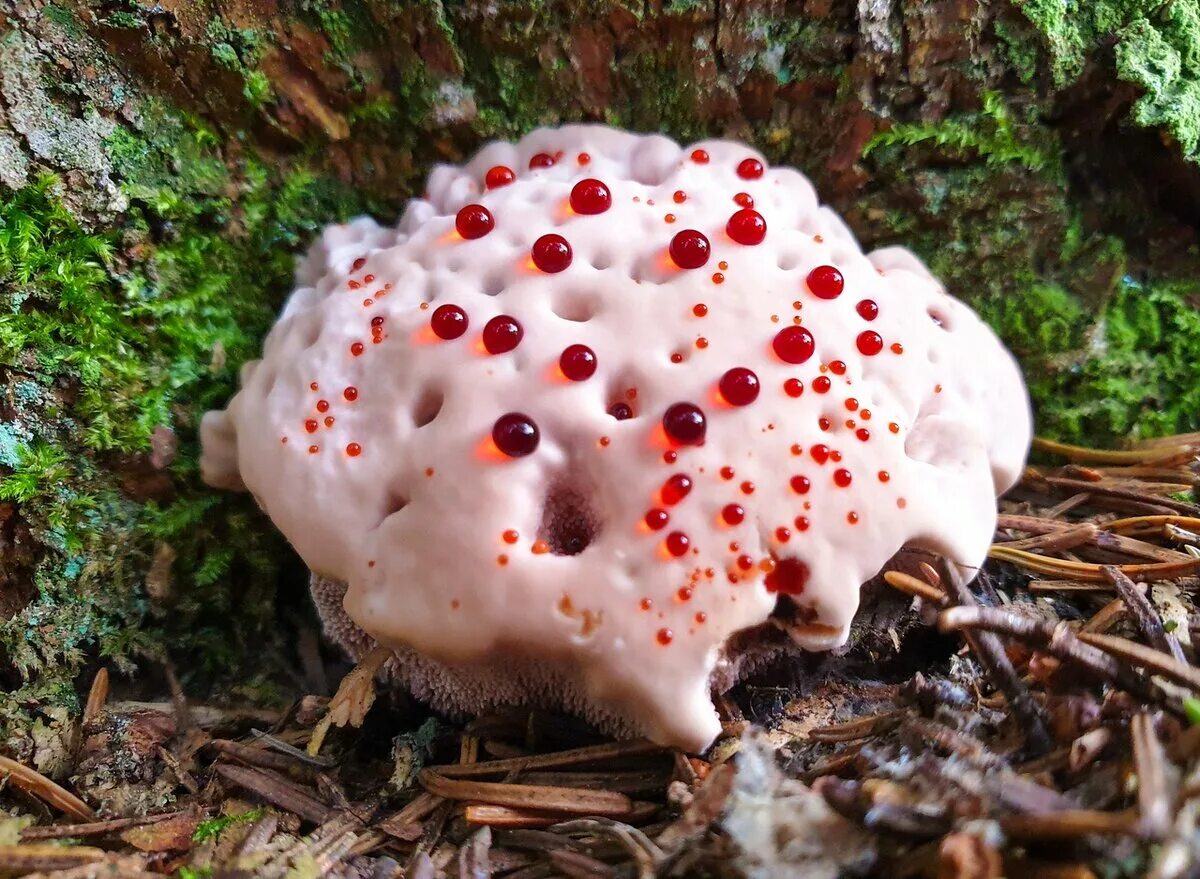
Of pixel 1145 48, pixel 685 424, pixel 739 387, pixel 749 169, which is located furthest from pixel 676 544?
pixel 1145 48

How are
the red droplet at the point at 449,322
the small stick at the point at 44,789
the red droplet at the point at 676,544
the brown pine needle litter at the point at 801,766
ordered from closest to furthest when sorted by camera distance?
the brown pine needle litter at the point at 801,766, the red droplet at the point at 676,544, the small stick at the point at 44,789, the red droplet at the point at 449,322

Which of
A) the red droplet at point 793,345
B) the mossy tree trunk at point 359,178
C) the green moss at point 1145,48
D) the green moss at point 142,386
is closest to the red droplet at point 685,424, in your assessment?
the red droplet at point 793,345

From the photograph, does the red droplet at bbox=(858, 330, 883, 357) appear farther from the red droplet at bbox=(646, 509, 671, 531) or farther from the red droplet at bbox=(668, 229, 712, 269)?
the red droplet at bbox=(646, 509, 671, 531)

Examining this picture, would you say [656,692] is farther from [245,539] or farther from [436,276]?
[245,539]

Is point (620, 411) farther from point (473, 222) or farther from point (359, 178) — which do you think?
point (359, 178)

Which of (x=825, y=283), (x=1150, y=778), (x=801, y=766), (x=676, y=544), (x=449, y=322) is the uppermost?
(x=449, y=322)

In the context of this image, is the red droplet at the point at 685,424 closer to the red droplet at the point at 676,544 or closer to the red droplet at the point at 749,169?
the red droplet at the point at 676,544

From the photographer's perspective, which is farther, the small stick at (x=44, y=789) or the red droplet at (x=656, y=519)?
the small stick at (x=44, y=789)
